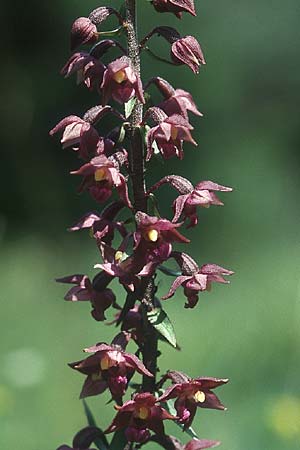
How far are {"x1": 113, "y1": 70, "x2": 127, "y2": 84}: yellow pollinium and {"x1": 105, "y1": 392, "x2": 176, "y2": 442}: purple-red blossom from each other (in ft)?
1.97

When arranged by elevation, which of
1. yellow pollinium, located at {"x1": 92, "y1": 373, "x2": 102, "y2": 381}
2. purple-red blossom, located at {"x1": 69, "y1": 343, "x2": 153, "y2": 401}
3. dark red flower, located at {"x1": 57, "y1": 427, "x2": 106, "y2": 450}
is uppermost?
purple-red blossom, located at {"x1": 69, "y1": 343, "x2": 153, "y2": 401}

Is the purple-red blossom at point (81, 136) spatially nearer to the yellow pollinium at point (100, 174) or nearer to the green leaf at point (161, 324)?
the yellow pollinium at point (100, 174)

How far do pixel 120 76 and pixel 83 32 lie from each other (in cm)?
16

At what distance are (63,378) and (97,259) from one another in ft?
6.48

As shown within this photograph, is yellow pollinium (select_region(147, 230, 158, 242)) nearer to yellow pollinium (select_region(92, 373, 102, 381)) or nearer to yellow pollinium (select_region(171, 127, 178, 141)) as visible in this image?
yellow pollinium (select_region(171, 127, 178, 141))

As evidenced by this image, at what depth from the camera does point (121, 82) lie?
203 cm

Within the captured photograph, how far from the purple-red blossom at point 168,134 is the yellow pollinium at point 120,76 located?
11cm

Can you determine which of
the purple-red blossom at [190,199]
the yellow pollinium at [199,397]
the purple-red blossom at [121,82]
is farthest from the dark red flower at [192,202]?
the yellow pollinium at [199,397]

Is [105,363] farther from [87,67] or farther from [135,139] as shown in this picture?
[87,67]

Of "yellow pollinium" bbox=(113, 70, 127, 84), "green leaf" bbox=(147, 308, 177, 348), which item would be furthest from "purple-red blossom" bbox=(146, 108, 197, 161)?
"green leaf" bbox=(147, 308, 177, 348)

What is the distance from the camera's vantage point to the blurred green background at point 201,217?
14.4 feet

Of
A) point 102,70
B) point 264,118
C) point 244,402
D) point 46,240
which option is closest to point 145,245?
point 102,70

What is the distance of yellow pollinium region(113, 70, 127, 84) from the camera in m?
2.02

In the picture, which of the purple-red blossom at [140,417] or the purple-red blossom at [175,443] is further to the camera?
the purple-red blossom at [175,443]
